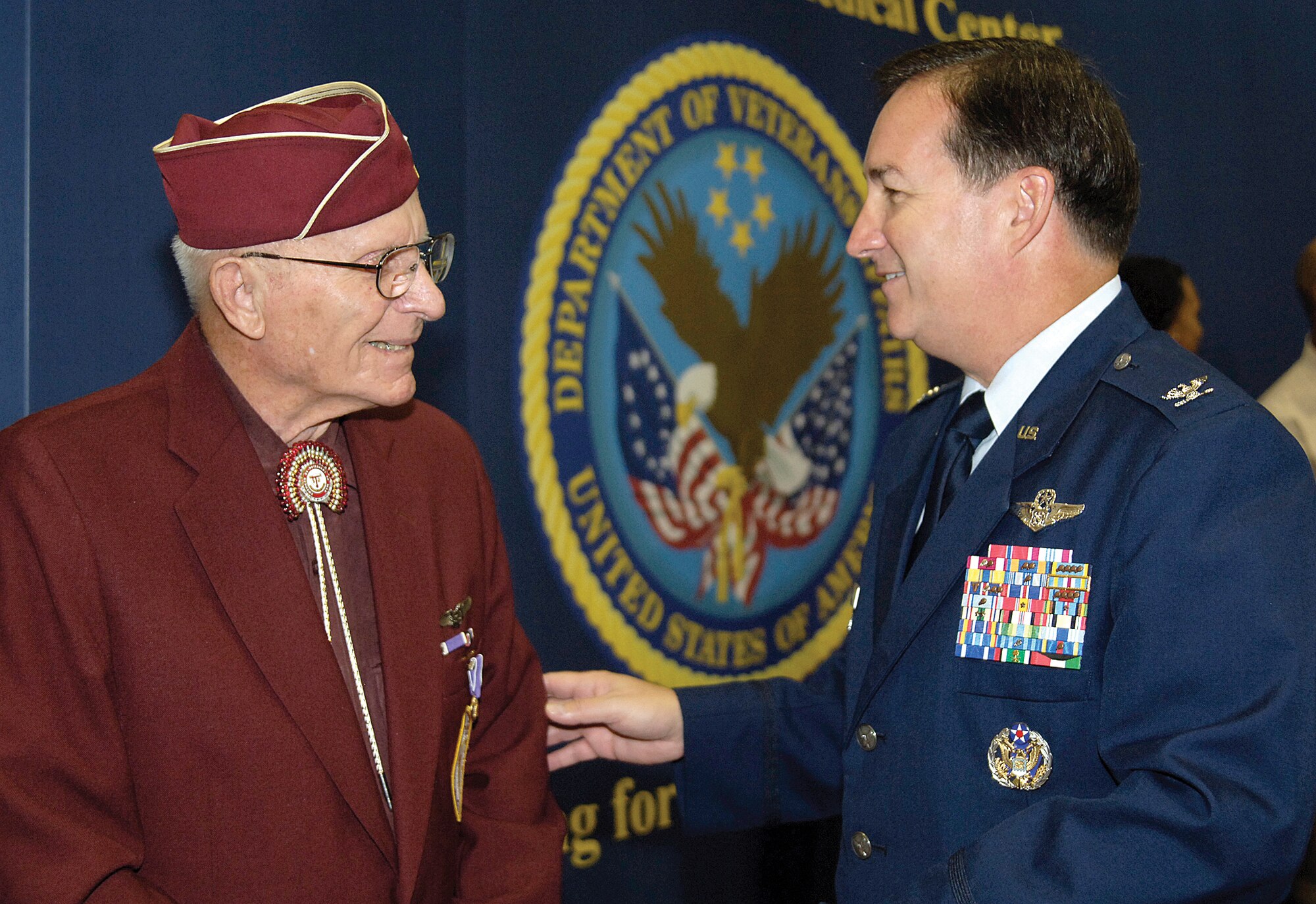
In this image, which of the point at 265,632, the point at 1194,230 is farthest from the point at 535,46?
the point at 1194,230

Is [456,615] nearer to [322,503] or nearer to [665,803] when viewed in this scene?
[322,503]

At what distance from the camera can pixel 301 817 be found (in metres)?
1.36

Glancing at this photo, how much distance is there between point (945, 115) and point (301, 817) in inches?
48.7

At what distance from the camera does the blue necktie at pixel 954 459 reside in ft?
5.33

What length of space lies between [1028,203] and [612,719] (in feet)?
3.31

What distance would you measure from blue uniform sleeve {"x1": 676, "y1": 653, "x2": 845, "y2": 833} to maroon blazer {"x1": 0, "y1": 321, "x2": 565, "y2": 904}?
0.49 metres

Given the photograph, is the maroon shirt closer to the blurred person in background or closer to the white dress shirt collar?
the white dress shirt collar

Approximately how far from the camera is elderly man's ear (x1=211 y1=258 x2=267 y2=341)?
145 centimetres

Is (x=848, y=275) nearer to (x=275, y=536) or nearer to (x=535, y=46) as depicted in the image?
(x=535, y=46)

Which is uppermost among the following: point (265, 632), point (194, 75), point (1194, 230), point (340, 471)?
point (194, 75)

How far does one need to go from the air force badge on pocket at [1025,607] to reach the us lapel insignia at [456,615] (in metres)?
0.66

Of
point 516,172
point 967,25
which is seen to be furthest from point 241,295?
point 967,25

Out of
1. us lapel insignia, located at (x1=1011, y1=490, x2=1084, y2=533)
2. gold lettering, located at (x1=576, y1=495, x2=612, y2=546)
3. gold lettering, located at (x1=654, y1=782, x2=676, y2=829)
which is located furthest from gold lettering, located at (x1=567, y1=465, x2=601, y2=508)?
us lapel insignia, located at (x1=1011, y1=490, x2=1084, y2=533)

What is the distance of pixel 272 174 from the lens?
4.61 ft
